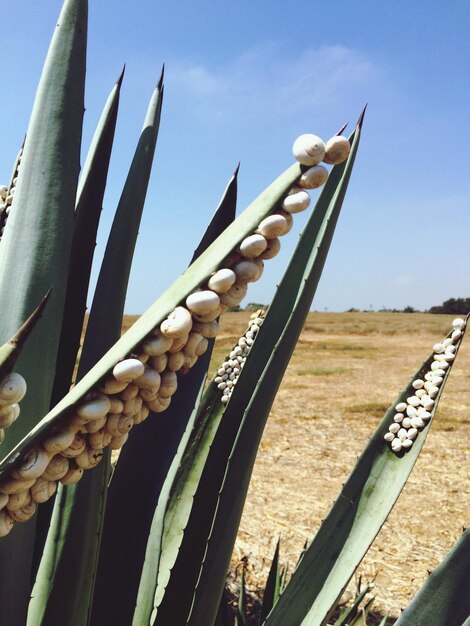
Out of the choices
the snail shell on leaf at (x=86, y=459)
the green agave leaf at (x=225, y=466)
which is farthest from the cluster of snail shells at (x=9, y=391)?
the green agave leaf at (x=225, y=466)

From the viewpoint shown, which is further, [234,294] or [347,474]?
[347,474]

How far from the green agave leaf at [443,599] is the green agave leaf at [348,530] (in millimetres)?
143

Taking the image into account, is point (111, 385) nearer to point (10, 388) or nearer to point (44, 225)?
point (10, 388)

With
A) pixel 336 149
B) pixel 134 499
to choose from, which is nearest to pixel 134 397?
pixel 336 149

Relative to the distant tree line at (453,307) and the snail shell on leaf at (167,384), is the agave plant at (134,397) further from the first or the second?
the distant tree line at (453,307)

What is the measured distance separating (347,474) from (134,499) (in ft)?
14.8

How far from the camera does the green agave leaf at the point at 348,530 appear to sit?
48.6 inches

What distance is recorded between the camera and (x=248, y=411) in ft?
3.50

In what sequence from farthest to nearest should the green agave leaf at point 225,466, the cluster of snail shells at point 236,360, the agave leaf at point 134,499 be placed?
the cluster of snail shells at point 236,360 → the agave leaf at point 134,499 → the green agave leaf at point 225,466

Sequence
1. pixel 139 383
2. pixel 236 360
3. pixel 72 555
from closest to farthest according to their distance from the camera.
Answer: pixel 139 383
pixel 72 555
pixel 236 360

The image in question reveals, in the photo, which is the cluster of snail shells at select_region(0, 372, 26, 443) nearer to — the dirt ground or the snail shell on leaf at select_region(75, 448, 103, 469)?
the snail shell on leaf at select_region(75, 448, 103, 469)

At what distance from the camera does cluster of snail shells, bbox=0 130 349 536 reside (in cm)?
58

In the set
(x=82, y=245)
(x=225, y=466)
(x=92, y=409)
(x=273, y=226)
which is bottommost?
(x=92, y=409)

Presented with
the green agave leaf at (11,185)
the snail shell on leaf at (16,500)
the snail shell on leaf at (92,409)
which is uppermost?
the green agave leaf at (11,185)
